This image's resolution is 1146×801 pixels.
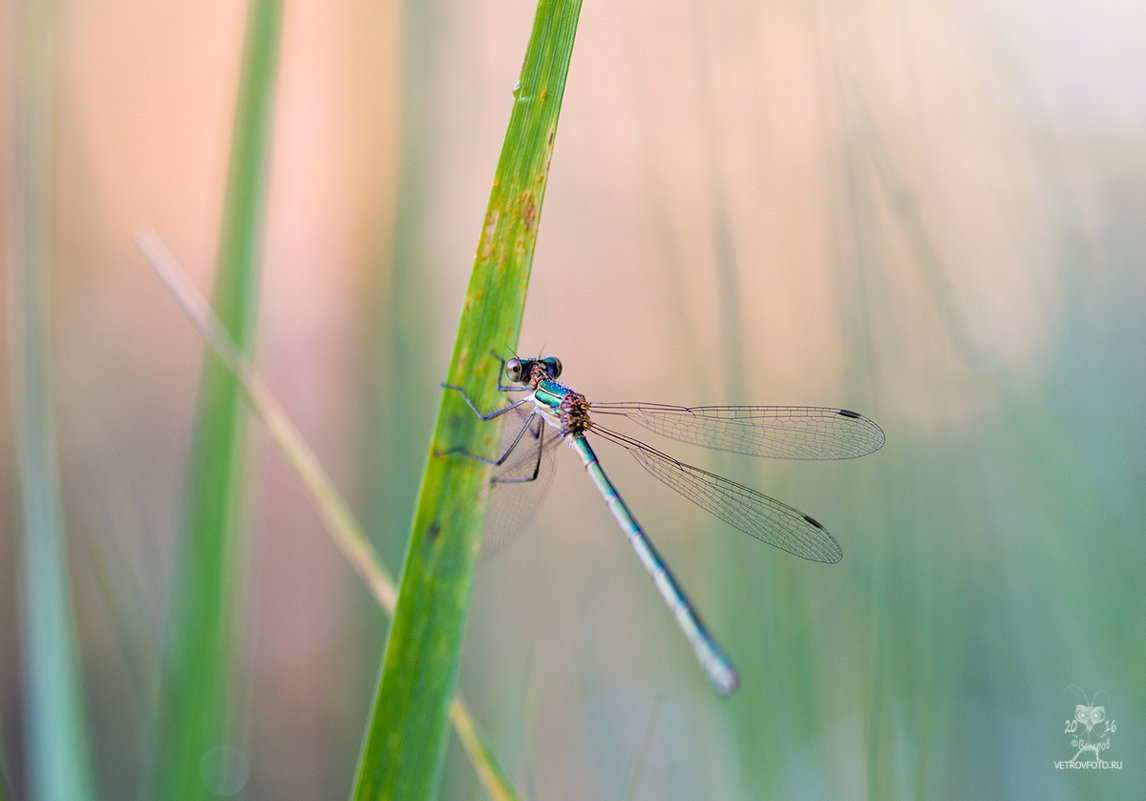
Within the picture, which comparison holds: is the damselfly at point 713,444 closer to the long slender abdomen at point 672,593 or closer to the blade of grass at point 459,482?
the long slender abdomen at point 672,593

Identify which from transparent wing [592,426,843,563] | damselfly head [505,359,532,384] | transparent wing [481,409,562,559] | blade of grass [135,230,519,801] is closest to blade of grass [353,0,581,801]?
blade of grass [135,230,519,801]

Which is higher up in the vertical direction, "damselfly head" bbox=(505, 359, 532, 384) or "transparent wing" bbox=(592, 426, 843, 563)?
"damselfly head" bbox=(505, 359, 532, 384)

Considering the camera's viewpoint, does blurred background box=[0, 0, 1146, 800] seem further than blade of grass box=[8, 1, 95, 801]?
Yes

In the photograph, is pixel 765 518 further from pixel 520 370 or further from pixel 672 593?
pixel 520 370

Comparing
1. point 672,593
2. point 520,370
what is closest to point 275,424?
point 520,370

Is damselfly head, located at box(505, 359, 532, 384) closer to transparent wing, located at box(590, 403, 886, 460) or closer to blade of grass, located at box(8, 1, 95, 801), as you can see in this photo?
transparent wing, located at box(590, 403, 886, 460)

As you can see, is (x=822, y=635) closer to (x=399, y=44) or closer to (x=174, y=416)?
(x=399, y=44)
